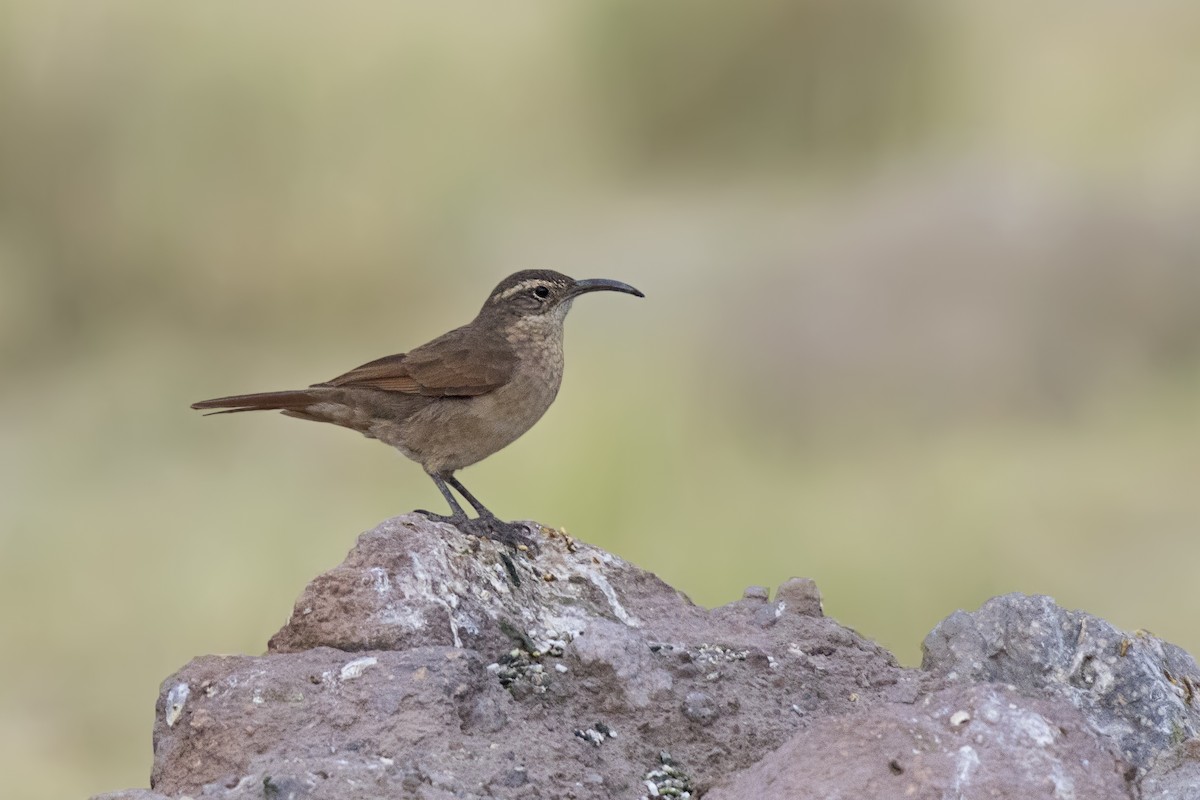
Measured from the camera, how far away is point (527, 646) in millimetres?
4473

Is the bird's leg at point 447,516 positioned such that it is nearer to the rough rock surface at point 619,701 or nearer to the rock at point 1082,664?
the rough rock surface at point 619,701

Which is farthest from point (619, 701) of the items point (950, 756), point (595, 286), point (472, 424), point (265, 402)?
point (595, 286)

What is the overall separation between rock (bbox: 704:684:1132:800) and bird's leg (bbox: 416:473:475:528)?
1737 millimetres

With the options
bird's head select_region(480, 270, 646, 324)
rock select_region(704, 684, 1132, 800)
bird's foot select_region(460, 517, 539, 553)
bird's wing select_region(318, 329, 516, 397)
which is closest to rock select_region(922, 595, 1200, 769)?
rock select_region(704, 684, 1132, 800)

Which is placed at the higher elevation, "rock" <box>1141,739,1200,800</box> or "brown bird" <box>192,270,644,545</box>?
"brown bird" <box>192,270,644,545</box>

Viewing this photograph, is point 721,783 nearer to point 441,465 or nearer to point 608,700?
point 608,700

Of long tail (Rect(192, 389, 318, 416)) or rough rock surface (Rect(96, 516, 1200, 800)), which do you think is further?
long tail (Rect(192, 389, 318, 416))

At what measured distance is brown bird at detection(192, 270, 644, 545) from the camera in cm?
577

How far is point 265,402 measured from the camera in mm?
5715

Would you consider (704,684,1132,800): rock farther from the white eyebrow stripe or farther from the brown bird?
the white eyebrow stripe

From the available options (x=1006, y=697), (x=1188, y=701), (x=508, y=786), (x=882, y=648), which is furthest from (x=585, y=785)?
(x=1188, y=701)

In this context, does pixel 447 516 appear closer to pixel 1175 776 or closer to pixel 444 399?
pixel 444 399

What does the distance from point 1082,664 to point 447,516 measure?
2365 millimetres

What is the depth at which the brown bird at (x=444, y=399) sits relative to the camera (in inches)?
227
